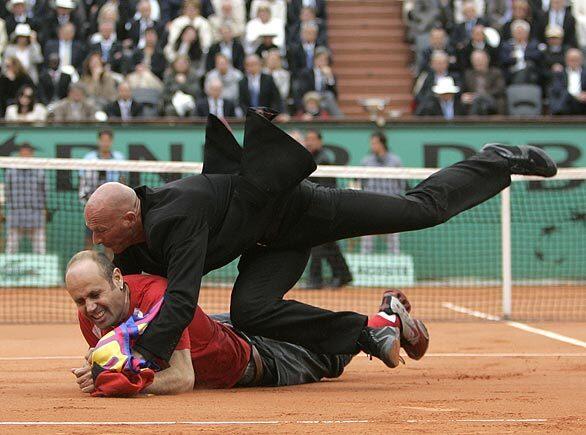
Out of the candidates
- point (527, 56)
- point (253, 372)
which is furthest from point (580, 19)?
point (253, 372)

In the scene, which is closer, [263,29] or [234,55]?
[234,55]

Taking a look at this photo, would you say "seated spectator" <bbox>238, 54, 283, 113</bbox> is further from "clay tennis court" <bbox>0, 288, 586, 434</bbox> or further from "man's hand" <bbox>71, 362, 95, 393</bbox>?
"man's hand" <bbox>71, 362, 95, 393</bbox>

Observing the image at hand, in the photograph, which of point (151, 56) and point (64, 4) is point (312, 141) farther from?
point (64, 4)

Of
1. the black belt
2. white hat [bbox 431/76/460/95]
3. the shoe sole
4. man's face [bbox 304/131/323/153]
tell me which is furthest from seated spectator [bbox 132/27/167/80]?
the black belt

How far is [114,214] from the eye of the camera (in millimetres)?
7242

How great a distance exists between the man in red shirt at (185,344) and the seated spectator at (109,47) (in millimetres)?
12748

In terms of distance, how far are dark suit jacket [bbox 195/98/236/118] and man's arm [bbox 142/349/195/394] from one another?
11.6m

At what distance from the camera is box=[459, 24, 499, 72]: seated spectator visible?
20.5m

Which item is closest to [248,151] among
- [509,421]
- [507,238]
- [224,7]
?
[509,421]

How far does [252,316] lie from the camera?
7742mm

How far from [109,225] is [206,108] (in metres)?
12.0

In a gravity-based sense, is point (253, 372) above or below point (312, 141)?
below

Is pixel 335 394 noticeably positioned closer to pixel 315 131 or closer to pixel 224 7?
pixel 315 131

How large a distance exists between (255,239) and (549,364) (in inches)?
117
